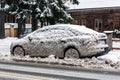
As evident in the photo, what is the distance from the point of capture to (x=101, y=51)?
52.2ft

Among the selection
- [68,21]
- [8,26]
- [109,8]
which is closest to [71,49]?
[68,21]

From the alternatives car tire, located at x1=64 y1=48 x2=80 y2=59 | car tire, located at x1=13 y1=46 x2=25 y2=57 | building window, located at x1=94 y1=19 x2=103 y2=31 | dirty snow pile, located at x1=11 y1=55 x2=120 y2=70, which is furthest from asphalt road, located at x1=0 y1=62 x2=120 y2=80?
building window, located at x1=94 y1=19 x2=103 y2=31

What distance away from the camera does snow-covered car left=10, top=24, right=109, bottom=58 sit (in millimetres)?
15742

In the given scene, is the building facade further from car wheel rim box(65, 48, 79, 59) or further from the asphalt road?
the asphalt road

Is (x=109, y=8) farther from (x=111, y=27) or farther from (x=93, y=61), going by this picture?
(x=93, y=61)

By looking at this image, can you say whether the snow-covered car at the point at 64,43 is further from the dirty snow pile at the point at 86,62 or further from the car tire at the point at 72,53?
the dirty snow pile at the point at 86,62

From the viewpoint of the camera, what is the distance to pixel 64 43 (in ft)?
53.9

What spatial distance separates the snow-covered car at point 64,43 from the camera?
1574 cm

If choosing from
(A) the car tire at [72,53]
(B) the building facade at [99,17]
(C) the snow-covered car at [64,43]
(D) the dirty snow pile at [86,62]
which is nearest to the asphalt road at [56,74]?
(D) the dirty snow pile at [86,62]

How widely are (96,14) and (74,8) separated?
8.84 feet

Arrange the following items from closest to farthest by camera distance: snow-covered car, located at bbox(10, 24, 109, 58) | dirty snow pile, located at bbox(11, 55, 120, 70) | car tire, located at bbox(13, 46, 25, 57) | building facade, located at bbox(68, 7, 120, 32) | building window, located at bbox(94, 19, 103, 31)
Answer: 1. dirty snow pile, located at bbox(11, 55, 120, 70)
2. snow-covered car, located at bbox(10, 24, 109, 58)
3. car tire, located at bbox(13, 46, 25, 57)
4. building facade, located at bbox(68, 7, 120, 32)
5. building window, located at bbox(94, 19, 103, 31)

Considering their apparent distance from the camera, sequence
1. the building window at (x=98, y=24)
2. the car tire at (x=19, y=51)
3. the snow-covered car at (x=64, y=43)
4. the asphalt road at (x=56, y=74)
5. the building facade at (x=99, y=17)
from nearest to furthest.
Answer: the asphalt road at (x=56, y=74)
the snow-covered car at (x=64, y=43)
the car tire at (x=19, y=51)
the building facade at (x=99, y=17)
the building window at (x=98, y=24)

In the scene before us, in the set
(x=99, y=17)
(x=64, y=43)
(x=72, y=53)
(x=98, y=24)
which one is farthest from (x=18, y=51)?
(x=98, y=24)

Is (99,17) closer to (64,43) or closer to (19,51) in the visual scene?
(19,51)
